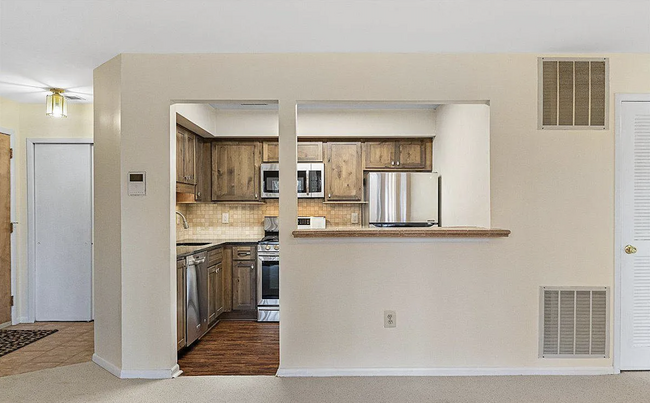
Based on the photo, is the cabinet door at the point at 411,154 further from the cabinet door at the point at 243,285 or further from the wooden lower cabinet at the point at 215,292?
the wooden lower cabinet at the point at 215,292

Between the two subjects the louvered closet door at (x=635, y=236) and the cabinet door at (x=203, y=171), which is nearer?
the louvered closet door at (x=635, y=236)

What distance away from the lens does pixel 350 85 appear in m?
3.39

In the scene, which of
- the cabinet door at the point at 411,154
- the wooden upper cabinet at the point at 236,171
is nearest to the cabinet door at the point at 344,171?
the cabinet door at the point at 411,154

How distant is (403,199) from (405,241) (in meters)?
2.00

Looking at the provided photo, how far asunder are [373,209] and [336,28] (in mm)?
2792

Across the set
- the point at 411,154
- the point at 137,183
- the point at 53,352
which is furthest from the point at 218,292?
the point at 411,154

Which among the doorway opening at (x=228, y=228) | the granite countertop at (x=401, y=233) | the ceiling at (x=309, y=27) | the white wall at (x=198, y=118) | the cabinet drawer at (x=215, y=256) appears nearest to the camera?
the ceiling at (x=309, y=27)

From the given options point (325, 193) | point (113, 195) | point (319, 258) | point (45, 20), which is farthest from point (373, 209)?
point (45, 20)

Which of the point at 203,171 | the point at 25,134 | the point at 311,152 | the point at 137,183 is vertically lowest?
the point at 137,183

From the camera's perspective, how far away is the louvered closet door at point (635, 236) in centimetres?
340

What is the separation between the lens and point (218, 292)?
5.07m

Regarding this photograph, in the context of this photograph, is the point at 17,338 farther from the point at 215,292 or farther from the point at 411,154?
the point at 411,154

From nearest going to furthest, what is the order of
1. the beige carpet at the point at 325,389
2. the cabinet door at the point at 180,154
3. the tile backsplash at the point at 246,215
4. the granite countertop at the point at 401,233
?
the beige carpet at the point at 325,389 → the granite countertop at the point at 401,233 → the cabinet door at the point at 180,154 → the tile backsplash at the point at 246,215

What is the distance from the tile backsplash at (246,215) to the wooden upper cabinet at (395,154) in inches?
25.4
